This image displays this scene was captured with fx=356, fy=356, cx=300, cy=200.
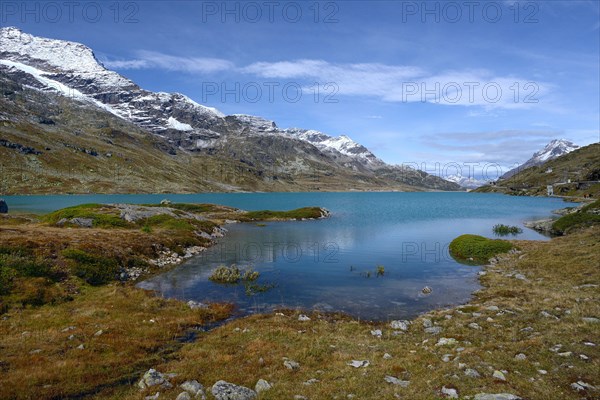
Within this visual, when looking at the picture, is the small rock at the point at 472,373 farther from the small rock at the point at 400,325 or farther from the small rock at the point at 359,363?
the small rock at the point at 400,325

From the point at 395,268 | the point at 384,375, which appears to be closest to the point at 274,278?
the point at 395,268

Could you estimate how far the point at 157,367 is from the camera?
1705 centimetres

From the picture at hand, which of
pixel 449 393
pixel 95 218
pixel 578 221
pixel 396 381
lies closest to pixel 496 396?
pixel 449 393

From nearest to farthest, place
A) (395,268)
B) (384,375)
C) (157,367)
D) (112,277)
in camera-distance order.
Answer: (384,375)
(157,367)
(112,277)
(395,268)

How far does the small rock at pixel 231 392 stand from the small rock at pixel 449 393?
7.23 metres

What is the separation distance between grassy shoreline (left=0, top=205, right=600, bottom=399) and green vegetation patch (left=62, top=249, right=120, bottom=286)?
9.13 ft

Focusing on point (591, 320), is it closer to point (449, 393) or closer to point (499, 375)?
point (499, 375)

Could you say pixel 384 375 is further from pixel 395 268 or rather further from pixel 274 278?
pixel 395 268

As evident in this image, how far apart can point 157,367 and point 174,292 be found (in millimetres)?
16938

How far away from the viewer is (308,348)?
764 inches

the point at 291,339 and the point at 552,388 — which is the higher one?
the point at 552,388

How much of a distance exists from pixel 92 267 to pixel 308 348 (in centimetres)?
2615

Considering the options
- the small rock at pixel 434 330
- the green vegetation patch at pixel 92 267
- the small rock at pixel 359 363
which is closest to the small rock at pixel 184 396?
the small rock at pixel 359 363

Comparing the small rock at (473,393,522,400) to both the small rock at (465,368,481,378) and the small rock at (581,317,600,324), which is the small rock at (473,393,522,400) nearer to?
the small rock at (465,368,481,378)
